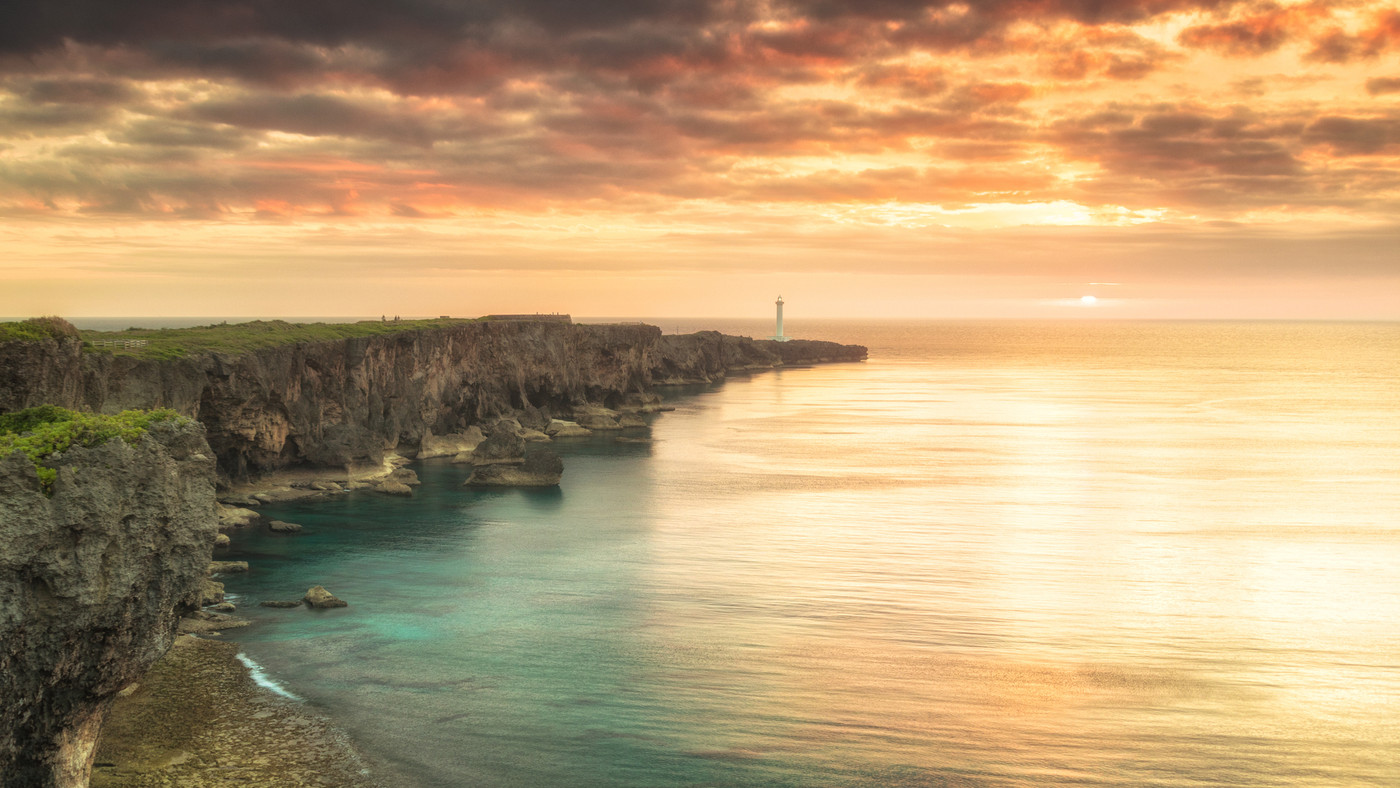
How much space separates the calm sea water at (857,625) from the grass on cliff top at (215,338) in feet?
40.5

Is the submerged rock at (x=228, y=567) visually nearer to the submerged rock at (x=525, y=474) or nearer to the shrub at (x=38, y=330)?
the shrub at (x=38, y=330)

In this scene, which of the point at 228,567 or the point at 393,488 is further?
the point at 393,488

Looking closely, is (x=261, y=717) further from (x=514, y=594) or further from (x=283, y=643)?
(x=514, y=594)

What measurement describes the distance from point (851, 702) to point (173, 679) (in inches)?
869

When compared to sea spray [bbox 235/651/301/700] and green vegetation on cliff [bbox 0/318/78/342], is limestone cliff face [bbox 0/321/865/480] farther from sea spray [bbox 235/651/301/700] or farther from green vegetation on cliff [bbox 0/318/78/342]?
sea spray [bbox 235/651/301/700]

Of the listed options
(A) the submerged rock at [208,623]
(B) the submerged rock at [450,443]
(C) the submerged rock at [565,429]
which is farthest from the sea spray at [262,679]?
(C) the submerged rock at [565,429]

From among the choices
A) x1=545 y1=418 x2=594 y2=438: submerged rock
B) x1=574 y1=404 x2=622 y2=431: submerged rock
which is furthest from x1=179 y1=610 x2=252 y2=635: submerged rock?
x1=574 y1=404 x2=622 y2=431: submerged rock

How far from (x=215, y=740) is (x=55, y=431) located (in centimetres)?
1201

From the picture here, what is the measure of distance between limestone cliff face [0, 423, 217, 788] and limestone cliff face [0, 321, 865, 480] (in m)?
17.9

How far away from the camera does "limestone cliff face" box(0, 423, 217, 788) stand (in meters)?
18.9

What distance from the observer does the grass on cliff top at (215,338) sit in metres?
59.8

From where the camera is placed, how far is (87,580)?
790 inches

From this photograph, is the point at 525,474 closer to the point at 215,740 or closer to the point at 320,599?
the point at 320,599

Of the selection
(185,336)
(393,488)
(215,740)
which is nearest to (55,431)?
(215,740)
